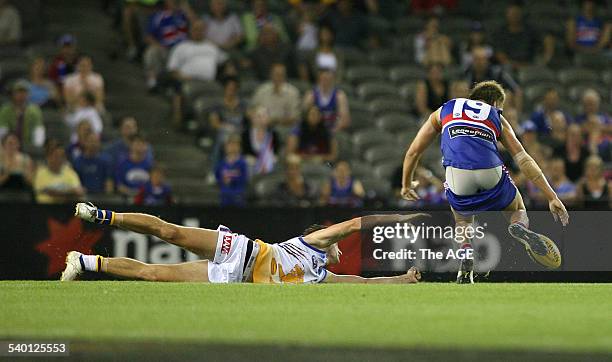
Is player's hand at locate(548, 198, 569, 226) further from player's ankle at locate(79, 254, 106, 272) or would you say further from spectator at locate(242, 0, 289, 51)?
spectator at locate(242, 0, 289, 51)

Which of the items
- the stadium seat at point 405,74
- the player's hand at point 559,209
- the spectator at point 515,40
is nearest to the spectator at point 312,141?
the stadium seat at point 405,74

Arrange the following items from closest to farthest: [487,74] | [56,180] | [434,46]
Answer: [56,180] < [487,74] < [434,46]

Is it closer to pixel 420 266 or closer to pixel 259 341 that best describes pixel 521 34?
pixel 420 266

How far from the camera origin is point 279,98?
66.0ft

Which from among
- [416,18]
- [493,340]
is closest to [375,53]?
[416,18]

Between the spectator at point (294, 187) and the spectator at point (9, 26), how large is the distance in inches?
204

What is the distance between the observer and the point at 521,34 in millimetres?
22594

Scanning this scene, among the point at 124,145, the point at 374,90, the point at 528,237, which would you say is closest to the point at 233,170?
the point at 124,145

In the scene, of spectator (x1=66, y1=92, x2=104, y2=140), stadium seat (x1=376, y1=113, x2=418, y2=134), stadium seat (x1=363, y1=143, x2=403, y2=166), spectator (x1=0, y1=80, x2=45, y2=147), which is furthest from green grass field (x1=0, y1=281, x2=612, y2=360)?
stadium seat (x1=376, y1=113, x2=418, y2=134)

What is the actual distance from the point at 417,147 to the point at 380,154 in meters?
6.96

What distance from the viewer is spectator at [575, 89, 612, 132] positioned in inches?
812

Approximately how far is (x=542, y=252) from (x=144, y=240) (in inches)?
223

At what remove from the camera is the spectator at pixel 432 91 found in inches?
810

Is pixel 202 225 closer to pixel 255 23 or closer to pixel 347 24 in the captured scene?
pixel 255 23
